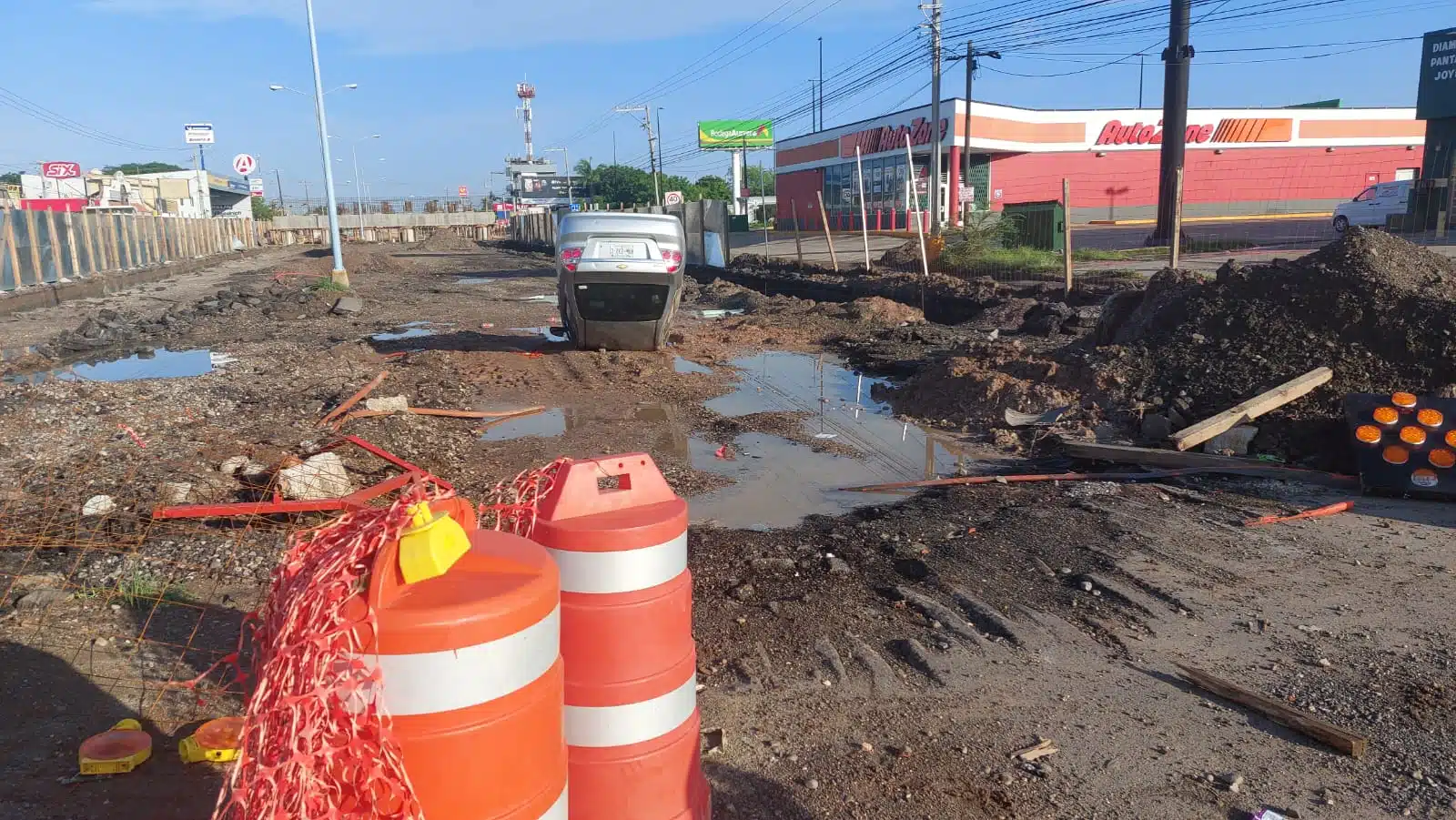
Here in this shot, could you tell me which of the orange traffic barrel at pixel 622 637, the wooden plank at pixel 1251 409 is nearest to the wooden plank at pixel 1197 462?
the wooden plank at pixel 1251 409

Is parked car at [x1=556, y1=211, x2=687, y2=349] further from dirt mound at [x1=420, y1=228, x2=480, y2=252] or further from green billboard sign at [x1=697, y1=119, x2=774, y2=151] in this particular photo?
green billboard sign at [x1=697, y1=119, x2=774, y2=151]

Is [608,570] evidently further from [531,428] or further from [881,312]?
[881,312]

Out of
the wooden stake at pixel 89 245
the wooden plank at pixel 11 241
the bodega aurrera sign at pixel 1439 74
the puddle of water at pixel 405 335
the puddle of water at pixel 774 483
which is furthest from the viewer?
the bodega aurrera sign at pixel 1439 74

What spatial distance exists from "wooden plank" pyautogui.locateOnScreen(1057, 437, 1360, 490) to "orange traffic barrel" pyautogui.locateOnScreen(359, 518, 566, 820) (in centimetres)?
649

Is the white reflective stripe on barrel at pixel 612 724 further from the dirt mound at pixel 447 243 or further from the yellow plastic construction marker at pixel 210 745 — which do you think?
the dirt mound at pixel 447 243

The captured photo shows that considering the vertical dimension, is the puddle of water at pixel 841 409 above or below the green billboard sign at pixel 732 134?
below

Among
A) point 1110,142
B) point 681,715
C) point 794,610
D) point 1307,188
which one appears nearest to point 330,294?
point 794,610

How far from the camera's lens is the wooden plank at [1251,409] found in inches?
306

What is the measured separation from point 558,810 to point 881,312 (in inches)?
637

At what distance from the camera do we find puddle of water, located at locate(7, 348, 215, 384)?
12.6m

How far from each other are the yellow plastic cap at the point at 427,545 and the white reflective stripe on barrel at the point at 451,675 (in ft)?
0.63

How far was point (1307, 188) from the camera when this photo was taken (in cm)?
5141

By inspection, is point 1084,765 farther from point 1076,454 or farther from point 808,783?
point 1076,454

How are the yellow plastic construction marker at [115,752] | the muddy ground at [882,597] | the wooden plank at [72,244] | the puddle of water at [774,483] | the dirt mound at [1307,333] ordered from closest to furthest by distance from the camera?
the yellow plastic construction marker at [115,752] < the muddy ground at [882,597] < the puddle of water at [774,483] < the dirt mound at [1307,333] < the wooden plank at [72,244]
